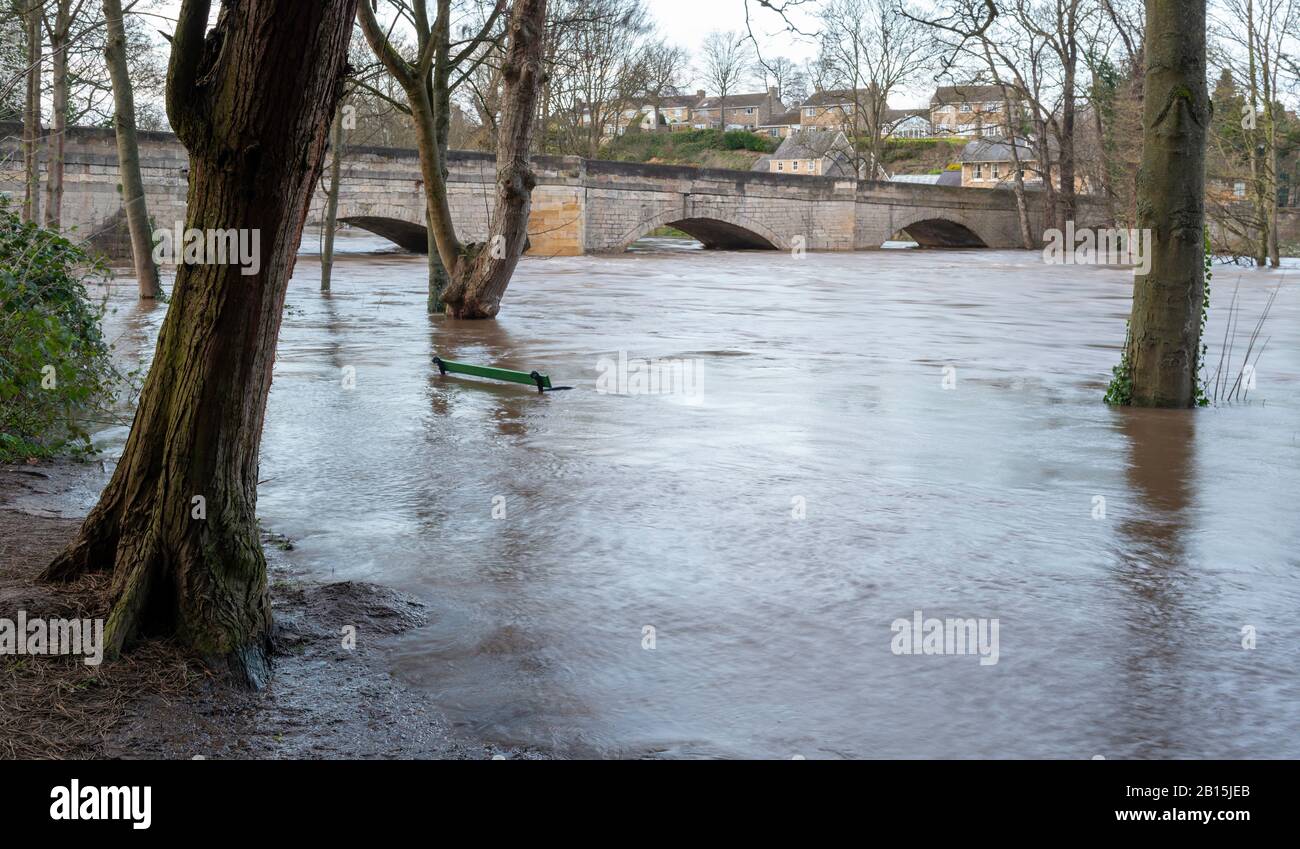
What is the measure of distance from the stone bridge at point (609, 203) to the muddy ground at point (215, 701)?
20875 mm

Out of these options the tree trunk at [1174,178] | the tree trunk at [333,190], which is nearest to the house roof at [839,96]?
the tree trunk at [333,190]

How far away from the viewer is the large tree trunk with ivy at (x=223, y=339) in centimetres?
410

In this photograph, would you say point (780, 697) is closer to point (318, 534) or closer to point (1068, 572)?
point (1068, 572)

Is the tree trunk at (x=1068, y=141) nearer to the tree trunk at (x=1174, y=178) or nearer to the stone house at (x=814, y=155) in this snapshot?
the stone house at (x=814, y=155)

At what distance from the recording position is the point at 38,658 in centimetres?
400

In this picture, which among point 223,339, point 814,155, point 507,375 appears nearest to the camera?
point 223,339

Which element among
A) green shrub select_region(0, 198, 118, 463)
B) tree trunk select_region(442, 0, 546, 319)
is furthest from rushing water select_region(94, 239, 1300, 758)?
tree trunk select_region(442, 0, 546, 319)

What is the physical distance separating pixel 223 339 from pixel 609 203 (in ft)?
127

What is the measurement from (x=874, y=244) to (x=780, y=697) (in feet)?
168

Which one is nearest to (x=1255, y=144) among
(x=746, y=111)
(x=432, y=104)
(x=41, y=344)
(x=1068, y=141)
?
(x=1068, y=141)

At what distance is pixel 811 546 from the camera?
6.00 m

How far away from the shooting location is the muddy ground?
11.9ft

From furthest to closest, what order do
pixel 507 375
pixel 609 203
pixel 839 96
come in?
pixel 839 96 → pixel 609 203 → pixel 507 375

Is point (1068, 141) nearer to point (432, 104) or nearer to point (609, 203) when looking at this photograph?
point (609, 203)
